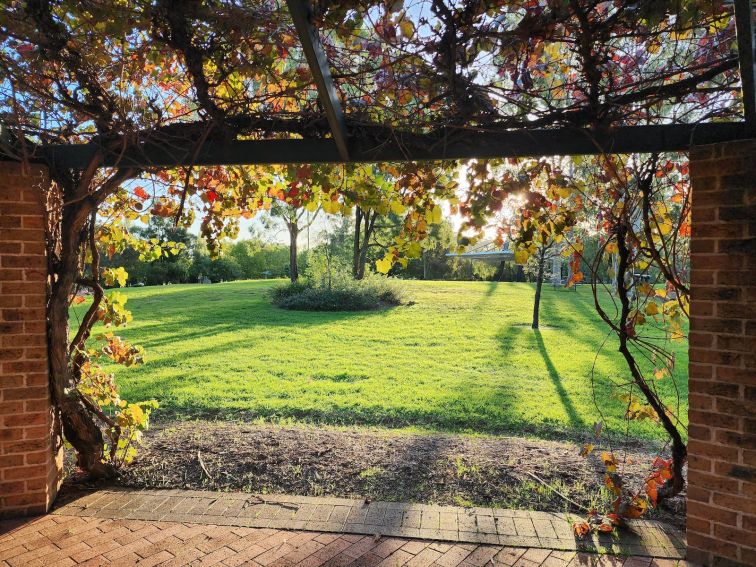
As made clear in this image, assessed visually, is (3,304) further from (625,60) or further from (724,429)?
(724,429)

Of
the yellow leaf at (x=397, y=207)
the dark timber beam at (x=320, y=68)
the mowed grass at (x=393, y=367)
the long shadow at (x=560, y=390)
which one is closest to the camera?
the dark timber beam at (x=320, y=68)

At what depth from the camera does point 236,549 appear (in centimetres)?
275

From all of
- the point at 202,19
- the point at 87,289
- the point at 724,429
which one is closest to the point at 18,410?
the point at 87,289

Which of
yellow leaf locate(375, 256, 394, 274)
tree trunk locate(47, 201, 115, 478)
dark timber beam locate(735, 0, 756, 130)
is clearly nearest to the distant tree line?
yellow leaf locate(375, 256, 394, 274)

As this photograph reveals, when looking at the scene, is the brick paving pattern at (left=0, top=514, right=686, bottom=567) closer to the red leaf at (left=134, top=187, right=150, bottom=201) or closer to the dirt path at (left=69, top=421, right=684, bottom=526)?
the dirt path at (left=69, top=421, right=684, bottom=526)

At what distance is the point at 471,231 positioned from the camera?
3.53 metres

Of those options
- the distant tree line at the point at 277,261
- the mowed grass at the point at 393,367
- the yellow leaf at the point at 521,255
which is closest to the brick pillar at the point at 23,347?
the mowed grass at the point at 393,367

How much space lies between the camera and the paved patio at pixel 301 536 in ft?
8.72

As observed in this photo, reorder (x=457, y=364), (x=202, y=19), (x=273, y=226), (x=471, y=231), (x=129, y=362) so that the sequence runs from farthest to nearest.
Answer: (x=273, y=226)
(x=457, y=364)
(x=129, y=362)
(x=471, y=231)
(x=202, y=19)

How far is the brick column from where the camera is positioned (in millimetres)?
2482

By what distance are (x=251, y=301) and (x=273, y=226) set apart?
29.5 feet

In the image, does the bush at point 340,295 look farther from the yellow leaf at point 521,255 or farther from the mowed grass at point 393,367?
the yellow leaf at point 521,255

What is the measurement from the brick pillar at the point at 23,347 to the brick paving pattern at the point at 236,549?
0.23 metres

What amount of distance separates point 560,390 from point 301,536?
4.80 meters
